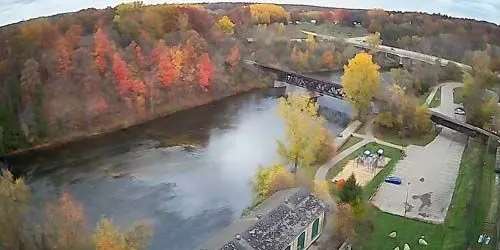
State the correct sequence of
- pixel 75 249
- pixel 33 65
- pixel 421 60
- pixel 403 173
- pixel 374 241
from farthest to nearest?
pixel 421 60
pixel 33 65
pixel 403 173
pixel 374 241
pixel 75 249

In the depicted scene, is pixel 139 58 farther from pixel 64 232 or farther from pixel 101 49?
pixel 64 232

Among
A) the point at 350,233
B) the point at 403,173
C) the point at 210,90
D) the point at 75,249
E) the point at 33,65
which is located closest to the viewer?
the point at 75,249

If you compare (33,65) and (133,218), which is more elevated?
(33,65)

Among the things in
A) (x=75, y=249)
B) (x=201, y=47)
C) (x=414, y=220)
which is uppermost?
(x=201, y=47)

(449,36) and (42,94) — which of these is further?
(449,36)

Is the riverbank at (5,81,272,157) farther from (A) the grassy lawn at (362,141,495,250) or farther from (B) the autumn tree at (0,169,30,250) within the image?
(A) the grassy lawn at (362,141,495,250)

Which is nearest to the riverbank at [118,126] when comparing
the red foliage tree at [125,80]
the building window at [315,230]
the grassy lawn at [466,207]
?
the red foliage tree at [125,80]

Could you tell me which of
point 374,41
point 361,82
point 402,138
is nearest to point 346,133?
point 402,138

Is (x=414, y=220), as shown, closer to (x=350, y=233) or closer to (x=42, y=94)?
(x=350, y=233)

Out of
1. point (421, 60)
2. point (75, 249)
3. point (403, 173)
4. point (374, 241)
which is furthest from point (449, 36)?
point (75, 249)
